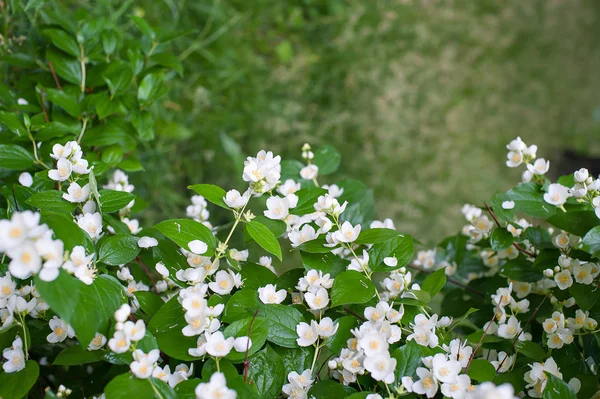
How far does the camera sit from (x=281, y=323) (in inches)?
20.1

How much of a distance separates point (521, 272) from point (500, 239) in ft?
0.17

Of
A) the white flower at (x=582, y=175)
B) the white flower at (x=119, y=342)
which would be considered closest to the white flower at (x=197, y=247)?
the white flower at (x=119, y=342)

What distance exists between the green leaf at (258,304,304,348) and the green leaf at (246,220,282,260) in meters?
0.05

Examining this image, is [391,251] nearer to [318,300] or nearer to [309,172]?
[318,300]

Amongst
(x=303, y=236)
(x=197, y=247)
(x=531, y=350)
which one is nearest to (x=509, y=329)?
(x=531, y=350)

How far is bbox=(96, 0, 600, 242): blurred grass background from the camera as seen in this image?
4.92 feet

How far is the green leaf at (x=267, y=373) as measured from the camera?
0.48 meters

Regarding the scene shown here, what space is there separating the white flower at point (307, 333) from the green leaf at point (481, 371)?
147mm

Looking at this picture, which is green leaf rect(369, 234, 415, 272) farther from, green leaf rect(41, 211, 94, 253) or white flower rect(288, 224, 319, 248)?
green leaf rect(41, 211, 94, 253)

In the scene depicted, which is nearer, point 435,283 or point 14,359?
point 14,359

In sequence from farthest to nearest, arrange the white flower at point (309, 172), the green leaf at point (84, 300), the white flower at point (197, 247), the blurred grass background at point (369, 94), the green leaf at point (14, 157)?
the blurred grass background at point (369, 94) < the white flower at point (309, 172) < the green leaf at point (14, 157) < the white flower at point (197, 247) < the green leaf at point (84, 300)

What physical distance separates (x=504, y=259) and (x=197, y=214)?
417 mm

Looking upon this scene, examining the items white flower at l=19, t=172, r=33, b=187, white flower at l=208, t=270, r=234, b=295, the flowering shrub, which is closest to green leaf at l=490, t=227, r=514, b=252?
the flowering shrub

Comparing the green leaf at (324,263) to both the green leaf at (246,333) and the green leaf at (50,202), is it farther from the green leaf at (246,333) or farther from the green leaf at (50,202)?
the green leaf at (50,202)
